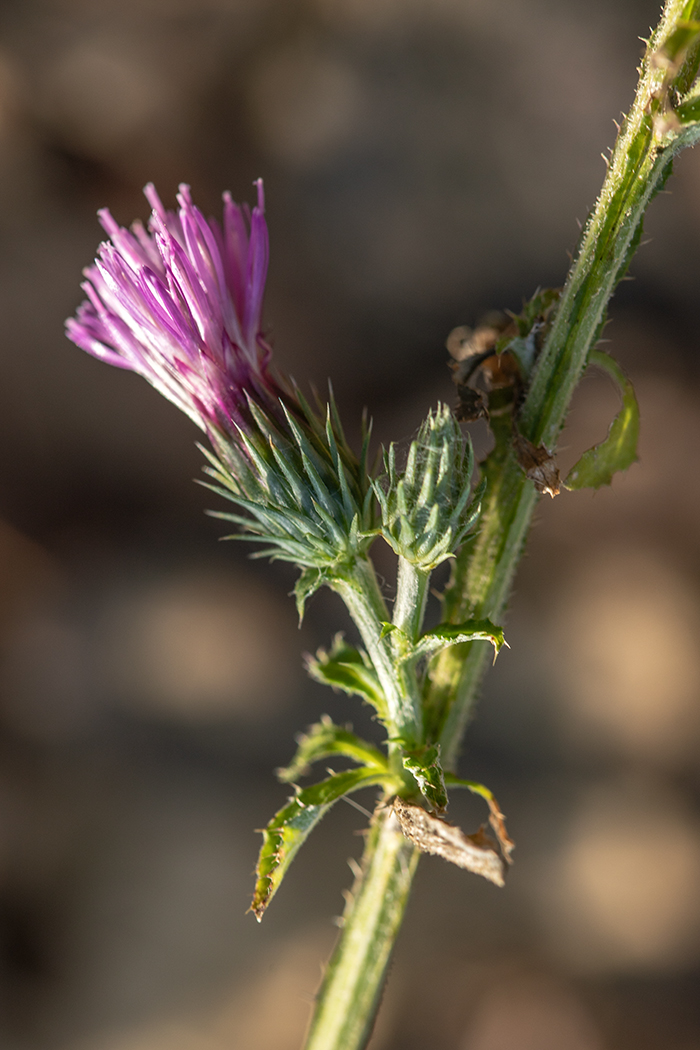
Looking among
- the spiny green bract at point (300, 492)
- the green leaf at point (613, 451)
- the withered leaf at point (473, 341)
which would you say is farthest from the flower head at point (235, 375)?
the green leaf at point (613, 451)

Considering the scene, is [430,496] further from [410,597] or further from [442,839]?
[442,839]

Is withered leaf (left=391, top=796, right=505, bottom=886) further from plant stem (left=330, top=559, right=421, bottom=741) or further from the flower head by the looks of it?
the flower head

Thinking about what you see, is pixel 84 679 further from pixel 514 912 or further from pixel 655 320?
pixel 655 320

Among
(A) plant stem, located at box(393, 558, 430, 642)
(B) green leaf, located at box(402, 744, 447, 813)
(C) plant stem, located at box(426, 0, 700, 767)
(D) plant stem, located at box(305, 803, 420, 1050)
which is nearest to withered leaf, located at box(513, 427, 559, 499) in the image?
(C) plant stem, located at box(426, 0, 700, 767)

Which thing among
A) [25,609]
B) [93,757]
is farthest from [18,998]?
[25,609]

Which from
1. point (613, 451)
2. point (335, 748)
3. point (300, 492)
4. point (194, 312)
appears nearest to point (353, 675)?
point (335, 748)
